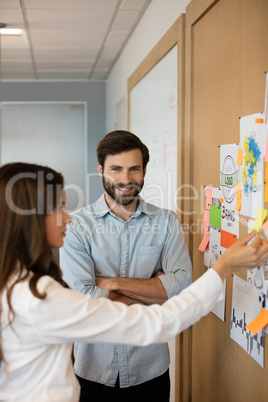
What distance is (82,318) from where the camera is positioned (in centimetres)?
106

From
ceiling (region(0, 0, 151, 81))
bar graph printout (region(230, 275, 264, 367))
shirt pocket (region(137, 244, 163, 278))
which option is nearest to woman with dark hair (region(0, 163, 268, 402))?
bar graph printout (region(230, 275, 264, 367))

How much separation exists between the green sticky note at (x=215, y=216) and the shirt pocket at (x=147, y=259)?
0.86 ft

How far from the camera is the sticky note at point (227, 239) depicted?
5.39 feet

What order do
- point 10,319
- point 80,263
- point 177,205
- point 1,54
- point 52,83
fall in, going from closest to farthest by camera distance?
point 10,319, point 80,263, point 177,205, point 1,54, point 52,83

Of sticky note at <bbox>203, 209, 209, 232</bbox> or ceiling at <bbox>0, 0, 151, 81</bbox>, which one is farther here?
ceiling at <bbox>0, 0, 151, 81</bbox>

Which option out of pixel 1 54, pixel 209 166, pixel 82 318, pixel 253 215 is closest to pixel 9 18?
pixel 1 54

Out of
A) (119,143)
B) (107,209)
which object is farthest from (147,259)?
(119,143)

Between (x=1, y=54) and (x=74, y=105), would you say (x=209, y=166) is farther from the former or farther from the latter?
(x=74, y=105)

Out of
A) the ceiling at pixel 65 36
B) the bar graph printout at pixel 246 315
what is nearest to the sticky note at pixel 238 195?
the bar graph printout at pixel 246 315

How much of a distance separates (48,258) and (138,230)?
2.18 feet

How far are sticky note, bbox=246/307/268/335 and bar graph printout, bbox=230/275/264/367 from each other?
0.9 inches

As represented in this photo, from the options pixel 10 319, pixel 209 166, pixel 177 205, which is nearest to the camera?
pixel 10 319

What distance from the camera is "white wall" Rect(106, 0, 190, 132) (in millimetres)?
2576

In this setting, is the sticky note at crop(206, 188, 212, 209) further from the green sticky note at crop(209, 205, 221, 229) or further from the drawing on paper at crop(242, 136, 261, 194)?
the drawing on paper at crop(242, 136, 261, 194)
